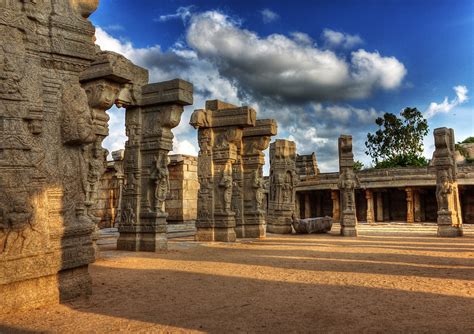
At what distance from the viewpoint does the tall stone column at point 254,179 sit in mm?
15633

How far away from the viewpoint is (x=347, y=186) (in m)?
17.6

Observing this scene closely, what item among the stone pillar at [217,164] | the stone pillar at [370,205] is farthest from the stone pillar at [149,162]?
the stone pillar at [370,205]

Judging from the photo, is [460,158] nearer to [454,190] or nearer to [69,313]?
[454,190]

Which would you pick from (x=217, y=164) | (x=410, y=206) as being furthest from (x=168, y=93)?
(x=410, y=206)

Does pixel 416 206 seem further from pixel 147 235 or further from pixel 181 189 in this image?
pixel 147 235

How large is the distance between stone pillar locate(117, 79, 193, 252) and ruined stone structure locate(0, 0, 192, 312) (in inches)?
212

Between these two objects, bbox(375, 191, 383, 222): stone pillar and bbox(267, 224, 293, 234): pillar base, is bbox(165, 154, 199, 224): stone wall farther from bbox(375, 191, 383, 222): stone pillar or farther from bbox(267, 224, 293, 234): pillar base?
bbox(375, 191, 383, 222): stone pillar

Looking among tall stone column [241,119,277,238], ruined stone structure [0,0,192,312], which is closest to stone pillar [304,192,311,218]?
tall stone column [241,119,277,238]

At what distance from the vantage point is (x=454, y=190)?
17016mm

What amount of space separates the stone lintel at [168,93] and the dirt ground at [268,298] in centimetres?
415

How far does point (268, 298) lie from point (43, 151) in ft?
10.6

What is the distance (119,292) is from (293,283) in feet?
8.25

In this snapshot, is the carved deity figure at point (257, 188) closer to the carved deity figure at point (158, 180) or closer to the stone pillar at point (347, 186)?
the stone pillar at point (347, 186)

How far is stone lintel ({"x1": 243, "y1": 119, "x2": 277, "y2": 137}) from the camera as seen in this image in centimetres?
1571
